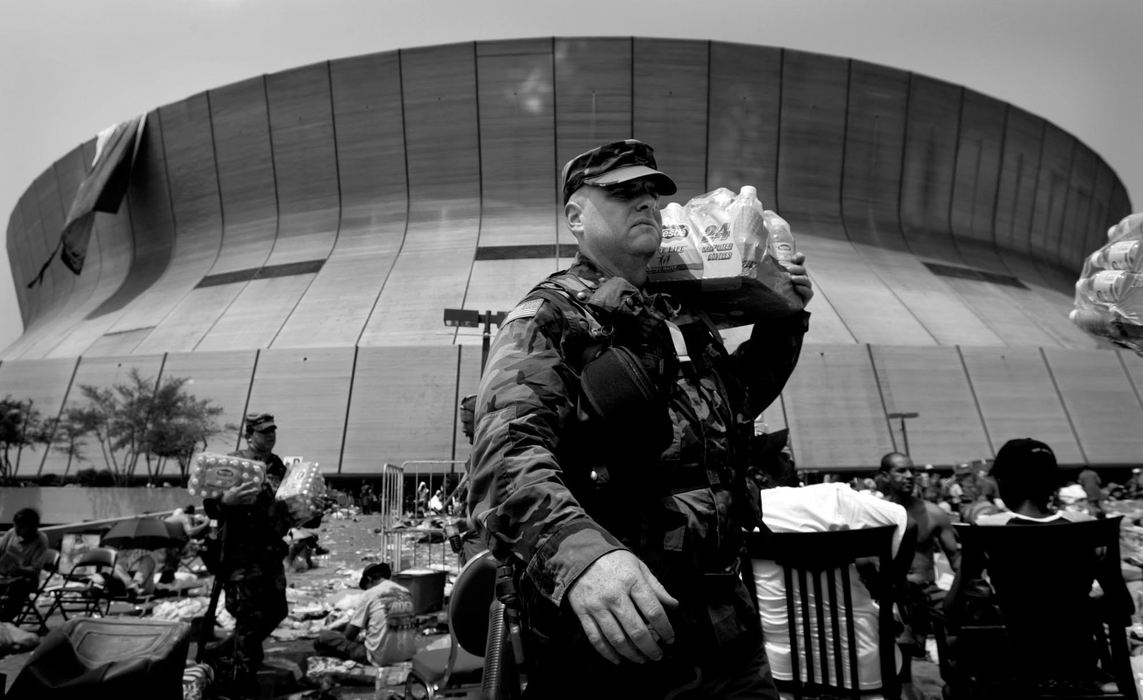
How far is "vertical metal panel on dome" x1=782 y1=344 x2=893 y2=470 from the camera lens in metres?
21.1

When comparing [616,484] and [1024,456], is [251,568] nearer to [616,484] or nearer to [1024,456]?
[616,484]

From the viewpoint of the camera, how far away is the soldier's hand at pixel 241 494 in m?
4.80

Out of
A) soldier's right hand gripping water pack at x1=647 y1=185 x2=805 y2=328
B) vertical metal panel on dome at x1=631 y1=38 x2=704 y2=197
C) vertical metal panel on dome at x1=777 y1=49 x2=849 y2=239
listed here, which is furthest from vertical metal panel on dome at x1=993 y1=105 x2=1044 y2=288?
soldier's right hand gripping water pack at x1=647 y1=185 x2=805 y2=328

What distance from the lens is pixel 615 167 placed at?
200 centimetres

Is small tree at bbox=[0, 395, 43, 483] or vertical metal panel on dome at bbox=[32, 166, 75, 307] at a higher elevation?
vertical metal panel on dome at bbox=[32, 166, 75, 307]

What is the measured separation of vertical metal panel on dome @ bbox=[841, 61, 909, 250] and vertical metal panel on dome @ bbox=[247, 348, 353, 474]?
61.4 feet

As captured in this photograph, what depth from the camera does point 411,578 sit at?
664cm

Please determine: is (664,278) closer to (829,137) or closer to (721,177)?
(721,177)

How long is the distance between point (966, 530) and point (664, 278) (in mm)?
1750

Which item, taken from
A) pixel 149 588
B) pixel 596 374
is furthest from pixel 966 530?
pixel 149 588

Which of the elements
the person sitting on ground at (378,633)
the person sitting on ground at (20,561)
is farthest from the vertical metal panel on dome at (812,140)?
the person sitting on ground at (20,561)

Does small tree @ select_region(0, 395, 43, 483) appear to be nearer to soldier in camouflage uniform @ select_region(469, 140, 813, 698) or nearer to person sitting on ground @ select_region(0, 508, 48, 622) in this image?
person sitting on ground @ select_region(0, 508, 48, 622)

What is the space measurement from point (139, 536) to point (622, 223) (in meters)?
8.26

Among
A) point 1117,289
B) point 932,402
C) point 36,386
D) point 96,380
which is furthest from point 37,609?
point 932,402
